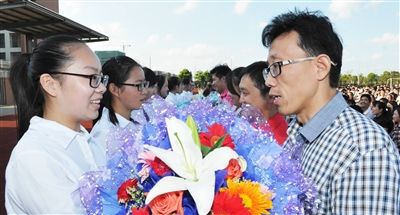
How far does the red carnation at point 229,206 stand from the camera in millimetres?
1152

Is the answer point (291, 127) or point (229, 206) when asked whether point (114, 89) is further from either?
point (229, 206)

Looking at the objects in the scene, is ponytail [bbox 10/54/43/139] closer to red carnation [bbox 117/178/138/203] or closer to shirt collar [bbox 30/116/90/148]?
shirt collar [bbox 30/116/90/148]

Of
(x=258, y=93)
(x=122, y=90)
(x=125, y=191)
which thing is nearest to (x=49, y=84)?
(x=125, y=191)

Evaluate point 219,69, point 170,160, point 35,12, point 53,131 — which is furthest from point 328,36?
point 35,12

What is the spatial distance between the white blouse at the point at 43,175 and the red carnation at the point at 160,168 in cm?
43

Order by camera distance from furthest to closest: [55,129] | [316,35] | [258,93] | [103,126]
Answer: [258,93] < [103,126] < [55,129] < [316,35]

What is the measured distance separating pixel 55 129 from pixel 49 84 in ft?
0.76

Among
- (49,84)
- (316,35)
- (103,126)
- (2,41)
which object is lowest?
(103,126)

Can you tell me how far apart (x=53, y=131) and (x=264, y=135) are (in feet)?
3.26

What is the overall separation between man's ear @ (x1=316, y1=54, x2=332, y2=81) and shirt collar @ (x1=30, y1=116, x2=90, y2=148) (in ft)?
3.82

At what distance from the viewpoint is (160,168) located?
121 cm

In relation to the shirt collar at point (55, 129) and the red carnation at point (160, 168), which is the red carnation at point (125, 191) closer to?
the red carnation at point (160, 168)

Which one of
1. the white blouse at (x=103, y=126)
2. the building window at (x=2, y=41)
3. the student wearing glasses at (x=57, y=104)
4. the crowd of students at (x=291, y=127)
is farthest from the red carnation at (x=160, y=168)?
the building window at (x=2, y=41)

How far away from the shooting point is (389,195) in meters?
1.31
